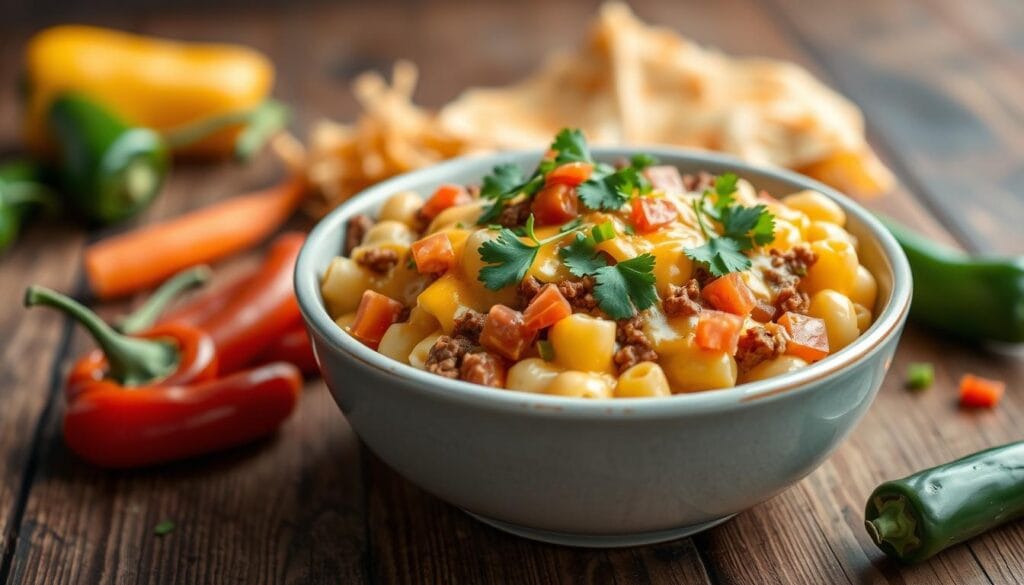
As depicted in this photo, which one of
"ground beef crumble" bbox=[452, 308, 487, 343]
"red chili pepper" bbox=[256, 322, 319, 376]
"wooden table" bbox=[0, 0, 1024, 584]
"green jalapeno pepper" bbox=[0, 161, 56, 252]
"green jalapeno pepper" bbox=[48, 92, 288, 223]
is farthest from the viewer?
"green jalapeno pepper" bbox=[48, 92, 288, 223]

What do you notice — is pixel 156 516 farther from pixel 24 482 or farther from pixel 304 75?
pixel 304 75

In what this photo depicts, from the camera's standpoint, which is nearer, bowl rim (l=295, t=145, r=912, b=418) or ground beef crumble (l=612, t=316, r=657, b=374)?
bowl rim (l=295, t=145, r=912, b=418)

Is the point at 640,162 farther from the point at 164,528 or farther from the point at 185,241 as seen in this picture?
the point at 185,241

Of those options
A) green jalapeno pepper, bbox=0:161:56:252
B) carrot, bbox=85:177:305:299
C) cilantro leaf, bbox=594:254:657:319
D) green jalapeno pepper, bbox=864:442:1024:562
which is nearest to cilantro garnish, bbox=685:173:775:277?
cilantro leaf, bbox=594:254:657:319

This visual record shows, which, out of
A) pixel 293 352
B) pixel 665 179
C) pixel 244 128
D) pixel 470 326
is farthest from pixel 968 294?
pixel 244 128

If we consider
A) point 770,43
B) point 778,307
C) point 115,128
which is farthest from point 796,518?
point 770,43

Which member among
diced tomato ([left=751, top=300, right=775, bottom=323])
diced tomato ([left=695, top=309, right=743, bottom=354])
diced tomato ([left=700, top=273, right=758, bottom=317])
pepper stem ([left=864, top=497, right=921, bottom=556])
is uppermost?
diced tomato ([left=695, top=309, right=743, bottom=354])

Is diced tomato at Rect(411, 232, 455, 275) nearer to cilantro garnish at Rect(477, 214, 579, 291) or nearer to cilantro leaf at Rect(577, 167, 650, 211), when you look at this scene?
cilantro garnish at Rect(477, 214, 579, 291)
